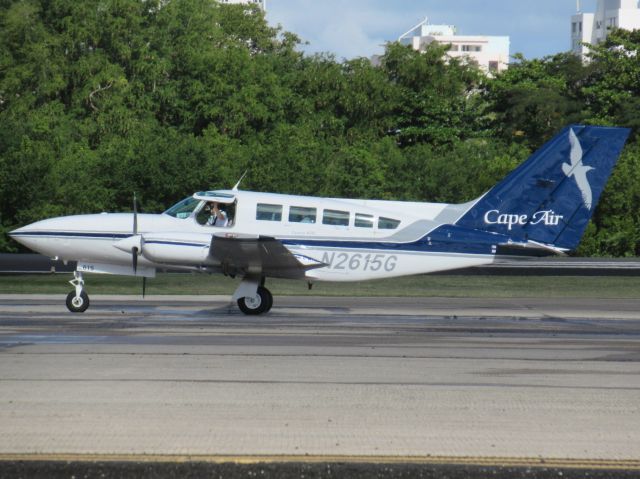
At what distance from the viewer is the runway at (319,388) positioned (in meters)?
9.45

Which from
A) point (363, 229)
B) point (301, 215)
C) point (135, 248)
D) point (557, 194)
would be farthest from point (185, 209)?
point (557, 194)

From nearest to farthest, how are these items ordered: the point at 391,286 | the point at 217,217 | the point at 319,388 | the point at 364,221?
1. the point at 319,388
2. the point at 217,217
3. the point at 364,221
4. the point at 391,286

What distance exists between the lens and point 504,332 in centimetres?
1847

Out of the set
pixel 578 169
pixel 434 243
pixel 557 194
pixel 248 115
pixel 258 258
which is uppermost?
pixel 248 115

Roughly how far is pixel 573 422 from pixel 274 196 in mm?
11686

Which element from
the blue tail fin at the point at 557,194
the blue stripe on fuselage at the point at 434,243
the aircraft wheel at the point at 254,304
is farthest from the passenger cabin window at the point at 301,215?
the blue tail fin at the point at 557,194

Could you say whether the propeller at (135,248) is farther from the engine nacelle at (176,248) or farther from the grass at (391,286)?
the grass at (391,286)

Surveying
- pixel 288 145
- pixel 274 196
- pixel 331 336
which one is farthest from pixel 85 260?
pixel 288 145

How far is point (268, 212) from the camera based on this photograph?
21.2 meters

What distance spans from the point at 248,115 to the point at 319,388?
45.4 metres

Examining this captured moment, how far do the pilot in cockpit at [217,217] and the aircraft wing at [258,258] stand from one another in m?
0.63

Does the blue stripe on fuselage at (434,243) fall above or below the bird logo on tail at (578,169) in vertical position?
below

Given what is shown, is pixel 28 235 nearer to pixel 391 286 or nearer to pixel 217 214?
pixel 217 214

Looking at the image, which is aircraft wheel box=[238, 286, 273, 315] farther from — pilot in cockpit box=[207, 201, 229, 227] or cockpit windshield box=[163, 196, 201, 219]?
cockpit windshield box=[163, 196, 201, 219]
